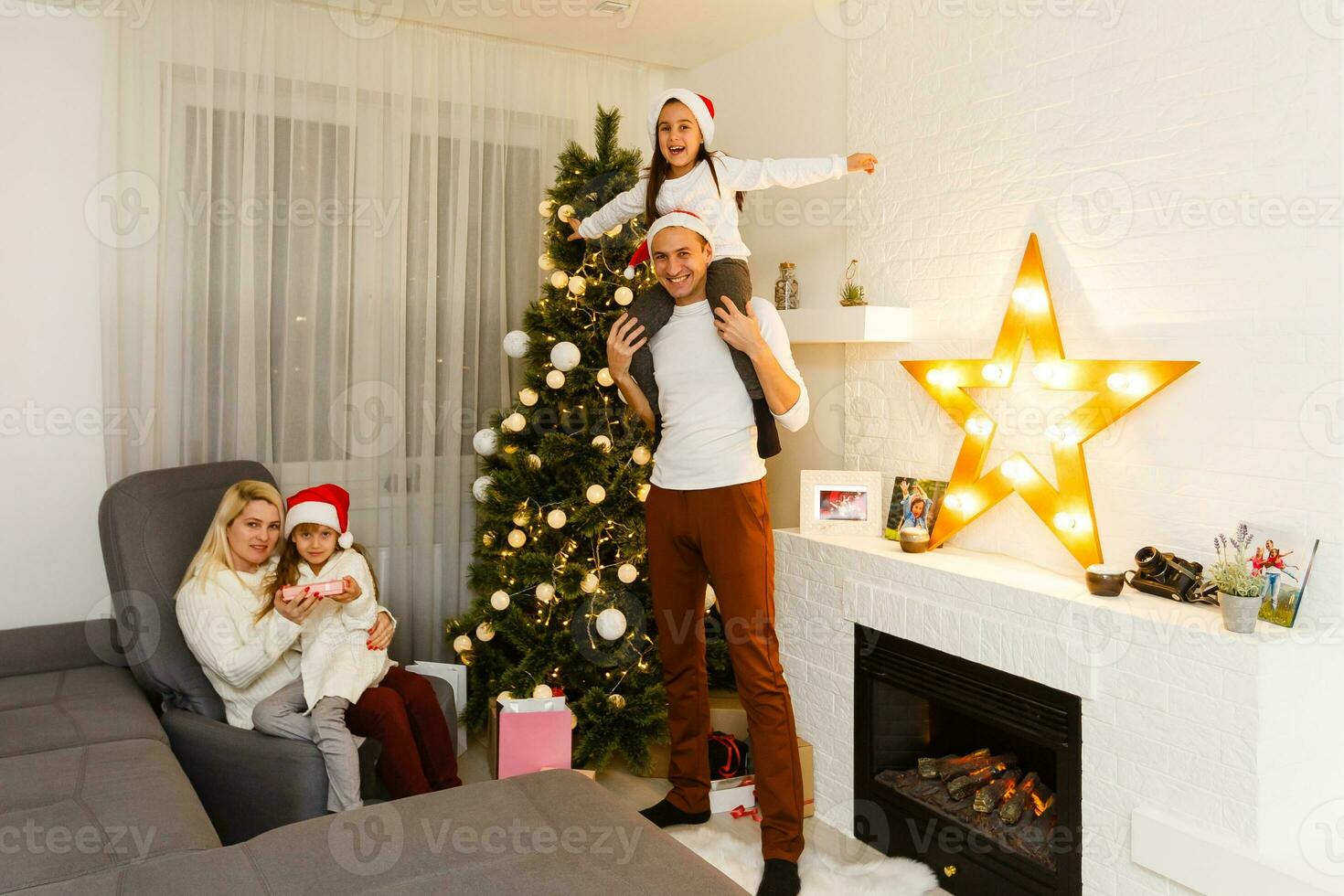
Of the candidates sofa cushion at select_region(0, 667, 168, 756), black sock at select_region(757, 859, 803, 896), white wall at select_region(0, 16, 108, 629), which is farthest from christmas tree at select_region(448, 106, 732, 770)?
white wall at select_region(0, 16, 108, 629)

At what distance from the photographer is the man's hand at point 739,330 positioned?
2523mm

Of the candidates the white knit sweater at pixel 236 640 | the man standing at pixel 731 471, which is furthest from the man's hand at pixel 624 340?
the white knit sweater at pixel 236 640

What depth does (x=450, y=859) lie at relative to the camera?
1.66m

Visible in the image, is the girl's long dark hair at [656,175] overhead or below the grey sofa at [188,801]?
overhead

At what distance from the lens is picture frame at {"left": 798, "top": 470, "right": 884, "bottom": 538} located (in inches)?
124

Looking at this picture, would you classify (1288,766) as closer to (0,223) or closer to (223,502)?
(223,502)

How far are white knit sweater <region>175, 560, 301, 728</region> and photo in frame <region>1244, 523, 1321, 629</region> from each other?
7.92 feet

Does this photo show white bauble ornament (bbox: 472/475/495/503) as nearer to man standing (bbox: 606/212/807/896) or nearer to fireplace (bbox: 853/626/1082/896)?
man standing (bbox: 606/212/807/896)

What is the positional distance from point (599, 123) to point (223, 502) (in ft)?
5.88

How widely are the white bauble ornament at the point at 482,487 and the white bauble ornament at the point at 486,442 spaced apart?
0.10 metres

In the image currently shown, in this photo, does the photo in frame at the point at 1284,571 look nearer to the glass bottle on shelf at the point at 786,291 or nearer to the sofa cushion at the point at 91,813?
the glass bottle on shelf at the point at 786,291

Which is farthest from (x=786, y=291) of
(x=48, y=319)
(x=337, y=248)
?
(x=48, y=319)

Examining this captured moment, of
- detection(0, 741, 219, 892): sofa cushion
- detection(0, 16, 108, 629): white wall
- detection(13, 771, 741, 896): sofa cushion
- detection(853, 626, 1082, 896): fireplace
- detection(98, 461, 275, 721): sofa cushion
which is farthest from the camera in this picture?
detection(0, 16, 108, 629): white wall

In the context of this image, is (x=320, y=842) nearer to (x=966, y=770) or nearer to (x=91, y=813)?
(x=91, y=813)
